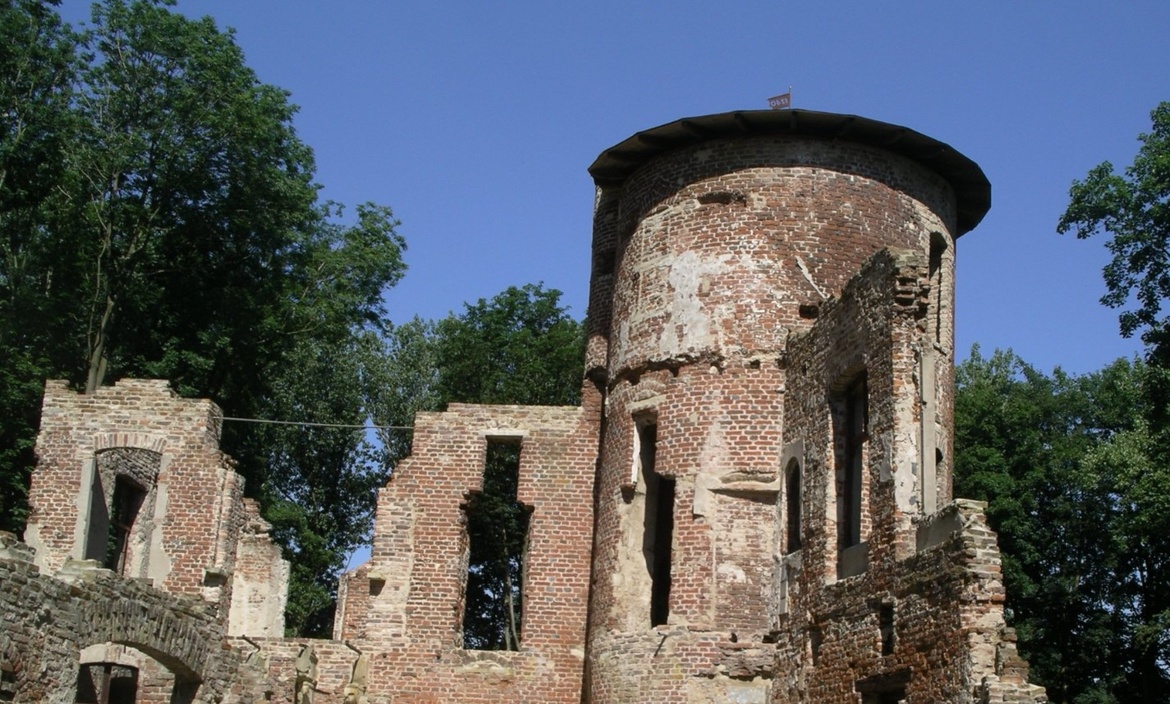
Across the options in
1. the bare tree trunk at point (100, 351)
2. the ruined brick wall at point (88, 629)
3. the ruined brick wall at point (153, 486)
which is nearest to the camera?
the ruined brick wall at point (88, 629)

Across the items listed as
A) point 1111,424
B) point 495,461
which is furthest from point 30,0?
point 1111,424

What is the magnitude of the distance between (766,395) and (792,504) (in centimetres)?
153

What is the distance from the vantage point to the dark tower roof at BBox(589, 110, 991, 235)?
18.5m

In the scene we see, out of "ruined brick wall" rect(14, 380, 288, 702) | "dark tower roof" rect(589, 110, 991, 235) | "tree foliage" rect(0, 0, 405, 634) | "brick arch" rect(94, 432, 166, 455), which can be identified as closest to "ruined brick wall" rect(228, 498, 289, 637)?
"ruined brick wall" rect(14, 380, 288, 702)

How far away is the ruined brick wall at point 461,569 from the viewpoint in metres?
19.7

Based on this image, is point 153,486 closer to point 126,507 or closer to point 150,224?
point 126,507

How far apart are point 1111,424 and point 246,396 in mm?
20185

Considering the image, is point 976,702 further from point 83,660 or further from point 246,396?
point 246,396

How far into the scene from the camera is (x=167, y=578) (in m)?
20.9

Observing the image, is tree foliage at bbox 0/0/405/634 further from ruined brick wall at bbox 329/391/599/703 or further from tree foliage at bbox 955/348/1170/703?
tree foliage at bbox 955/348/1170/703

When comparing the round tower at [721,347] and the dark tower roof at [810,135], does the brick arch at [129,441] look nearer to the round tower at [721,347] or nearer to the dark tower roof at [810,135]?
the round tower at [721,347]

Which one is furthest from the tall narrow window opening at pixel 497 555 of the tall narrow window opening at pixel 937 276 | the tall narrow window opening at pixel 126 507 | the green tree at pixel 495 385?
the tall narrow window opening at pixel 937 276

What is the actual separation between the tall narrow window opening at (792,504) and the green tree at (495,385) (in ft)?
54.8

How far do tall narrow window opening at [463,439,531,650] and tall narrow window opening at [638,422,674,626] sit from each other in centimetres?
1286
